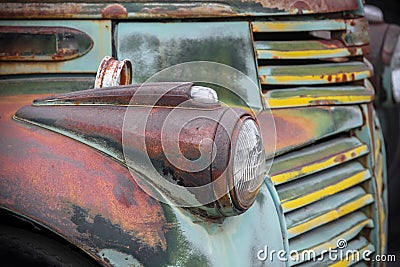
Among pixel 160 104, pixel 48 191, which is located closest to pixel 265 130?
pixel 160 104

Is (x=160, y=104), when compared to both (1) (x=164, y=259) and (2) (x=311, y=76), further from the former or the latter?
(2) (x=311, y=76)

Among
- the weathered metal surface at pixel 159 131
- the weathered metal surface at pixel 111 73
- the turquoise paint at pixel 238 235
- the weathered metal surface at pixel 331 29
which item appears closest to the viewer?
the weathered metal surface at pixel 159 131

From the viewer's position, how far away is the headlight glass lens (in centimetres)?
150

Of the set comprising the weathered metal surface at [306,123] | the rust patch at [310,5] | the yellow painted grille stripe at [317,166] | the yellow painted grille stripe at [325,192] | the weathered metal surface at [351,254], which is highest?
the rust patch at [310,5]

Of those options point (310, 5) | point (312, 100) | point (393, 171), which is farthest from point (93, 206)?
point (393, 171)

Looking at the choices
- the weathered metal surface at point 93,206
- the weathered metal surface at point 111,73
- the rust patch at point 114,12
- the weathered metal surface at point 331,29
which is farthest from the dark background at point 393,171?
the weathered metal surface at point 93,206

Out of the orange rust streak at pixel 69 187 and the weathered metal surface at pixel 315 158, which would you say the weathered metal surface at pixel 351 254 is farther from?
the orange rust streak at pixel 69 187

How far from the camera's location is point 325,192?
2.04 m

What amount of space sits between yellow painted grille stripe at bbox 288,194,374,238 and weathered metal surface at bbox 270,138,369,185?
12 cm

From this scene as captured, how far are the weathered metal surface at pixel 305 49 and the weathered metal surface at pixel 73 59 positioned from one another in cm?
41

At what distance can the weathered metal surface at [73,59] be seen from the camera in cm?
192

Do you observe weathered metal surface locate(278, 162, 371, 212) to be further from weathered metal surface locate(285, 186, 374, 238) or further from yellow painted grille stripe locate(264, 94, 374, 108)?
yellow painted grille stripe locate(264, 94, 374, 108)

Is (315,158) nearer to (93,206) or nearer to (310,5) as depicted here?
(310,5)

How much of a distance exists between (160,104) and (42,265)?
0.39 metres
